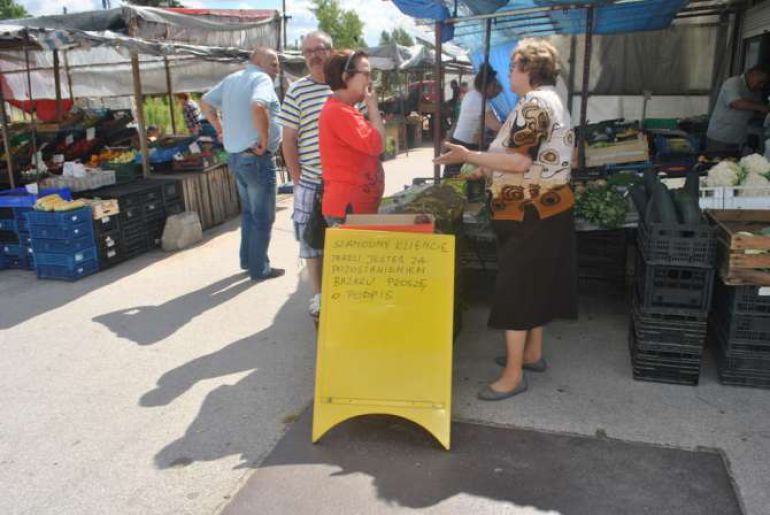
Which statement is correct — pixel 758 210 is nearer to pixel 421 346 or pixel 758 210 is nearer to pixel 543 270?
pixel 543 270

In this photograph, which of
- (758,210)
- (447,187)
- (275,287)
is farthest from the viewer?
(275,287)

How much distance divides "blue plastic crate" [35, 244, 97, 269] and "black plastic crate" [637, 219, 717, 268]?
17.4ft

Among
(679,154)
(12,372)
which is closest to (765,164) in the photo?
(679,154)

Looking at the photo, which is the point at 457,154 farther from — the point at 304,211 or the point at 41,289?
the point at 41,289

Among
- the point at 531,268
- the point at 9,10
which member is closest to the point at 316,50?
the point at 531,268

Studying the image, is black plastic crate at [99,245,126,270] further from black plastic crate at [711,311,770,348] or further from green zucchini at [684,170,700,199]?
black plastic crate at [711,311,770,348]

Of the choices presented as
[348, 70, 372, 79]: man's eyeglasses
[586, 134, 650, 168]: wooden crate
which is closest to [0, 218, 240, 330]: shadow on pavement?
Answer: [348, 70, 372, 79]: man's eyeglasses

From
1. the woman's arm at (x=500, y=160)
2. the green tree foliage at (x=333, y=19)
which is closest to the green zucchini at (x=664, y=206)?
the woman's arm at (x=500, y=160)

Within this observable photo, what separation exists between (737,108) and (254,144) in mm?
5052

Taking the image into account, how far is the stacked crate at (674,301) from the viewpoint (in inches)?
139

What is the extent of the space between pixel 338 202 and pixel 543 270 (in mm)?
1319

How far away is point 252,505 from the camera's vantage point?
2.79 m

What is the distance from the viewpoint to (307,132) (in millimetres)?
4371

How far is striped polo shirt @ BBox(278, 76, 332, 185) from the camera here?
425 cm
